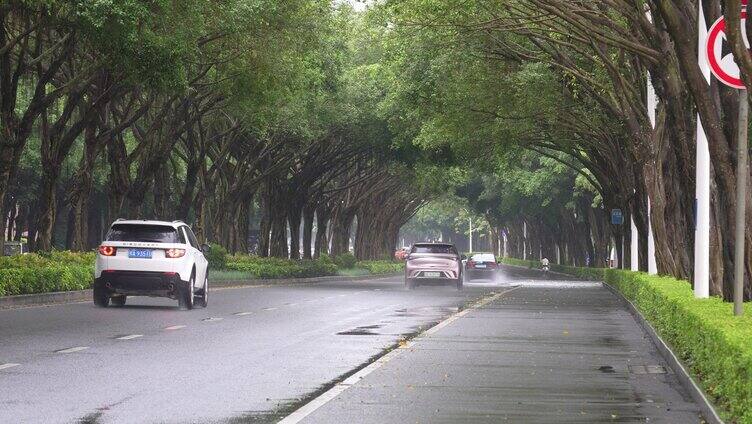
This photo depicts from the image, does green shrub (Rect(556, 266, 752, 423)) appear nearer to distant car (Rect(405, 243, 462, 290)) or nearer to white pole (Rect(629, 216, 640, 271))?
white pole (Rect(629, 216, 640, 271))

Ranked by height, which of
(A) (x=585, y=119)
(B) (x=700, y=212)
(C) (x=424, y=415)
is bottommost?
(C) (x=424, y=415)

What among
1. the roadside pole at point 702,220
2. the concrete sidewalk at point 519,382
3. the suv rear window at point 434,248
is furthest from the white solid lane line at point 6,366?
the suv rear window at point 434,248

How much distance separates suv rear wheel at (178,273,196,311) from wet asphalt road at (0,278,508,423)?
9.8 inches

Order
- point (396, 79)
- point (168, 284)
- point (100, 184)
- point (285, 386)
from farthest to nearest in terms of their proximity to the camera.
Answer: point (100, 184)
point (396, 79)
point (168, 284)
point (285, 386)

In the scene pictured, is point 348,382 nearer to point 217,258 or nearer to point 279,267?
point 217,258

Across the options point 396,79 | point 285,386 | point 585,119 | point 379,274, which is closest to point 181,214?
point 396,79

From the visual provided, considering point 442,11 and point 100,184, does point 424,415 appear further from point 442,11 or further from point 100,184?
point 100,184

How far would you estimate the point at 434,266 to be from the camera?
48.8m

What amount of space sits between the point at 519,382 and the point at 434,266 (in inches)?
1345

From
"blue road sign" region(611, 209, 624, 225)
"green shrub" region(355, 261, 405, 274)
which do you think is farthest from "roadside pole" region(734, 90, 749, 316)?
"green shrub" region(355, 261, 405, 274)

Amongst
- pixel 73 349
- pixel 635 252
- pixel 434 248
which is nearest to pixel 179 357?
pixel 73 349

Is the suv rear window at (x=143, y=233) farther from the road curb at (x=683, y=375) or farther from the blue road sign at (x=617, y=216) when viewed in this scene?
the blue road sign at (x=617, y=216)

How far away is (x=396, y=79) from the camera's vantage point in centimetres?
4831

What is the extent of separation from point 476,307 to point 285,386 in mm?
19764
